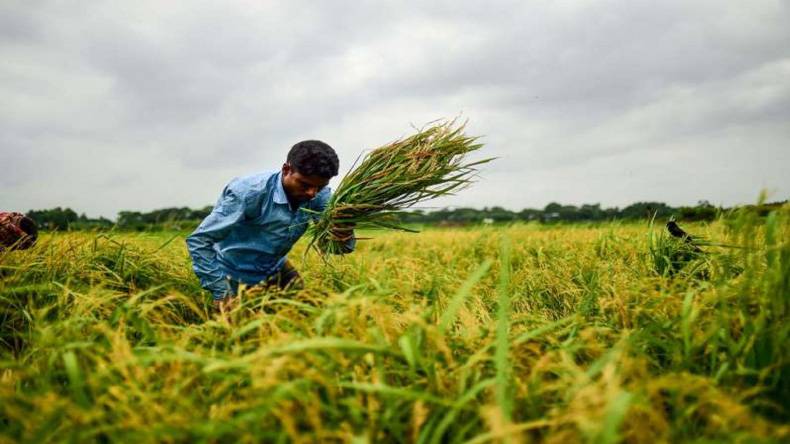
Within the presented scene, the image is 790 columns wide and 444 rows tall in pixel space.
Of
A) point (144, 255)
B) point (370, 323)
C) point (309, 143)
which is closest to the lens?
point (370, 323)

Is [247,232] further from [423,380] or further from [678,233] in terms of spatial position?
[678,233]

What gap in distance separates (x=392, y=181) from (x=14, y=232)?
106 inches

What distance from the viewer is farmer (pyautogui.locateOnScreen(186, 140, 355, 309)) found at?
2261 mm

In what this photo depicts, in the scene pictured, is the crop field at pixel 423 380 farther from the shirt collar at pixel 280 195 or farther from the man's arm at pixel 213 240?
the shirt collar at pixel 280 195

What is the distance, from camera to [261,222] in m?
2.47

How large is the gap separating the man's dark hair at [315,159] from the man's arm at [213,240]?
0.41 metres

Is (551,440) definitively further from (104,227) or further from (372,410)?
(104,227)

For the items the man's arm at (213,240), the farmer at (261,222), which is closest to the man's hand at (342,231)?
the farmer at (261,222)

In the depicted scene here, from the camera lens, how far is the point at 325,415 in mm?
1123

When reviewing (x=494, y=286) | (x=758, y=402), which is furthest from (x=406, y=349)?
(x=494, y=286)

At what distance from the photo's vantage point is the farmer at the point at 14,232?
→ 2.76 metres

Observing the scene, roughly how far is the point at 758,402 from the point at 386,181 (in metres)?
1.79

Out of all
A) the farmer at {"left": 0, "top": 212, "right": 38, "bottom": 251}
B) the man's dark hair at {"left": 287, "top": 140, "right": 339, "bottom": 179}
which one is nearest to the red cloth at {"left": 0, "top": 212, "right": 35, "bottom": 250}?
the farmer at {"left": 0, "top": 212, "right": 38, "bottom": 251}

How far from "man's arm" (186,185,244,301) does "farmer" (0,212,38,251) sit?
4.89 ft
